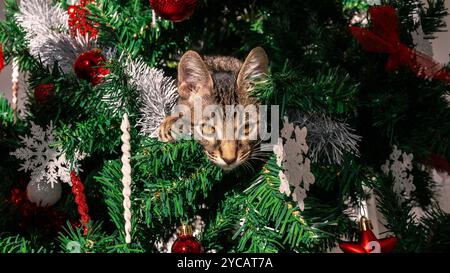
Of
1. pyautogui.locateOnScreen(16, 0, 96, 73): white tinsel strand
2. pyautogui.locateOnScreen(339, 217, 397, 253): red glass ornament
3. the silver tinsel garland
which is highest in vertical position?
pyautogui.locateOnScreen(16, 0, 96, 73): white tinsel strand

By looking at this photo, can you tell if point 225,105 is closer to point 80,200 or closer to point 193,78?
point 193,78

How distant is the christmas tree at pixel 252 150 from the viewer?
0.49 metres

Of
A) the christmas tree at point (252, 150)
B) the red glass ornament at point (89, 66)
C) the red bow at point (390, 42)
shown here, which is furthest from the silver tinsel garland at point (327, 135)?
the red glass ornament at point (89, 66)

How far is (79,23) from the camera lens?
0.66 meters

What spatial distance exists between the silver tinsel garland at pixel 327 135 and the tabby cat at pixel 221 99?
0.22 ft

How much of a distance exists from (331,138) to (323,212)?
10 cm

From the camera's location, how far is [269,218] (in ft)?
1.65

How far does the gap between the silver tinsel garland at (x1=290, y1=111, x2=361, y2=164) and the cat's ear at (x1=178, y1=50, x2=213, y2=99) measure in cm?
12

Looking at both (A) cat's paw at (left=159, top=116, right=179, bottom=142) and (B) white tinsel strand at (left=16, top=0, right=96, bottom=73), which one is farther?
(B) white tinsel strand at (left=16, top=0, right=96, bottom=73)

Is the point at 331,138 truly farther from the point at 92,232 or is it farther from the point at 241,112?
the point at 92,232

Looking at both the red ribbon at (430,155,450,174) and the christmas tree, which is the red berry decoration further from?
the red ribbon at (430,155,450,174)

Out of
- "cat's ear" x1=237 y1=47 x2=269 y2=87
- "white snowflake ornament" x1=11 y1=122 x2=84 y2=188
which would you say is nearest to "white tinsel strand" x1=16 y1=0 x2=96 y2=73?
"white snowflake ornament" x1=11 y1=122 x2=84 y2=188

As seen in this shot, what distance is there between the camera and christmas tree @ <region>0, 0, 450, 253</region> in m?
0.49

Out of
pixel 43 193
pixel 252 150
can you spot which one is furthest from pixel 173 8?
pixel 43 193
